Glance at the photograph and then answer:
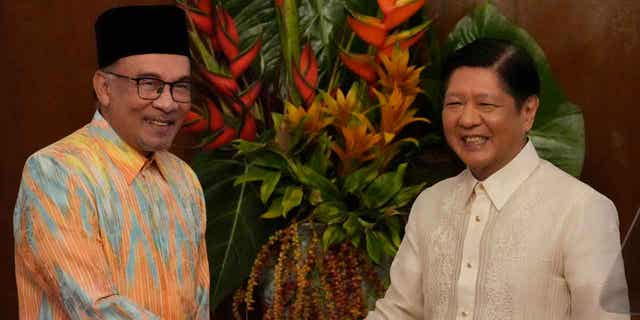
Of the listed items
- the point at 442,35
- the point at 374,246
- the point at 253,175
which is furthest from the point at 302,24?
the point at 374,246

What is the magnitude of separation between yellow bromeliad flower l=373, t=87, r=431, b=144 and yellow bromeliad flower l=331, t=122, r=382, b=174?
42mm

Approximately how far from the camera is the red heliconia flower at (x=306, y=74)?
3064 mm

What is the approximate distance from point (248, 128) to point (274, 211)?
290 mm

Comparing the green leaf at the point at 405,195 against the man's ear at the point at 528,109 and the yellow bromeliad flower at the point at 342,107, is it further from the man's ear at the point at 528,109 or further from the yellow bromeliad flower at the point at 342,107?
the man's ear at the point at 528,109

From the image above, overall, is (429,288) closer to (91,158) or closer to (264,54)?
(91,158)

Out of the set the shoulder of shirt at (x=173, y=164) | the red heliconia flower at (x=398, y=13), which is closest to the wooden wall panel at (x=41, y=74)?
the red heliconia flower at (x=398, y=13)

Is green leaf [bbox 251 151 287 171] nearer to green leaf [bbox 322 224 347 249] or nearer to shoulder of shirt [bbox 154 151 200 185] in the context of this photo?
green leaf [bbox 322 224 347 249]

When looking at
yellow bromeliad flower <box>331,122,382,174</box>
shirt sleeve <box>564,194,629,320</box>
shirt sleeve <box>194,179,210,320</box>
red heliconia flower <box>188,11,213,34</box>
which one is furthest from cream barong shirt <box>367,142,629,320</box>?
red heliconia flower <box>188,11,213,34</box>

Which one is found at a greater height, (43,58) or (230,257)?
(43,58)

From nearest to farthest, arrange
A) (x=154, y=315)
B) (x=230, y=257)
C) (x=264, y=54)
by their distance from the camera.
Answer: (x=154, y=315) → (x=230, y=257) → (x=264, y=54)

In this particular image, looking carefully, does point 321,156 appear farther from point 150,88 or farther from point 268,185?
point 150,88

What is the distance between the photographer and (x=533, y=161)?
2297mm

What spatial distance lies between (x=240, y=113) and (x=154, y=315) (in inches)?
51.3

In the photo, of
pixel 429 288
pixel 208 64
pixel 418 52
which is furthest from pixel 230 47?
pixel 429 288
